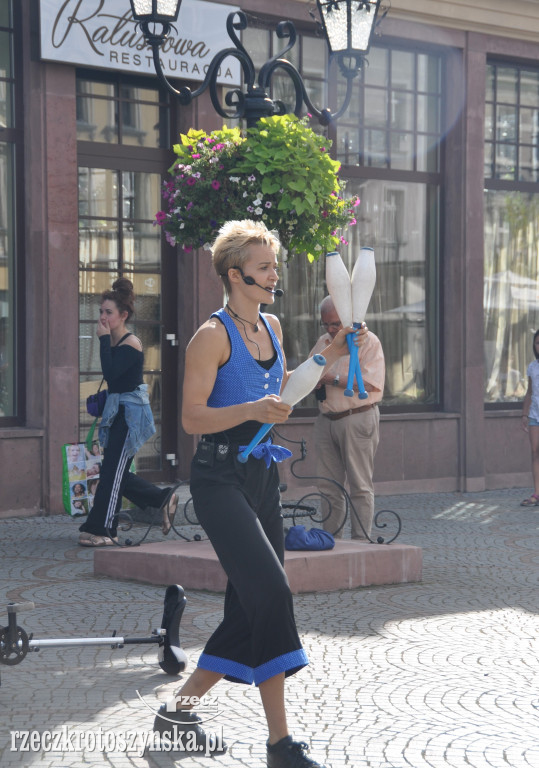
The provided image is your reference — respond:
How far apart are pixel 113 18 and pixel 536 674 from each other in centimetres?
811

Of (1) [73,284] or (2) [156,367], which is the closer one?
(1) [73,284]

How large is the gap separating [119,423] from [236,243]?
16.5 feet

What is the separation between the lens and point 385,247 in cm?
1400

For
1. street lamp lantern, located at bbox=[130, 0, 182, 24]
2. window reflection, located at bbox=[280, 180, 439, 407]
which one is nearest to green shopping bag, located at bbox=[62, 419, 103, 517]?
street lamp lantern, located at bbox=[130, 0, 182, 24]

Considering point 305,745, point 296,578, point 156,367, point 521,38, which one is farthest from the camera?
point 521,38

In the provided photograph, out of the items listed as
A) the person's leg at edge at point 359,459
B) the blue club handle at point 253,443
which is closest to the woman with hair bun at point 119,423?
the person's leg at edge at point 359,459

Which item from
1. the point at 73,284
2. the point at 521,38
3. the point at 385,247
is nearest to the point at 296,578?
the point at 73,284

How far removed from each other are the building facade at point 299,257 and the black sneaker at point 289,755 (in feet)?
23.6

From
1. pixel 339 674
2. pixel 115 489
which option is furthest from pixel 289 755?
pixel 115 489

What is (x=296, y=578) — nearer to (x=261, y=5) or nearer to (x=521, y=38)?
(x=261, y=5)

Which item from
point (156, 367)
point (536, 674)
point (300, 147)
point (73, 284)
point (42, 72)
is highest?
point (42, 72)

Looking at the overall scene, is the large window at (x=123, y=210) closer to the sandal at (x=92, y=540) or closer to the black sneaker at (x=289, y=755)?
the sandal at (x=92, y=540)

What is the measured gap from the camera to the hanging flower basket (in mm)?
7898

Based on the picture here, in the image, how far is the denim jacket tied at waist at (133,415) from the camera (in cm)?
934
